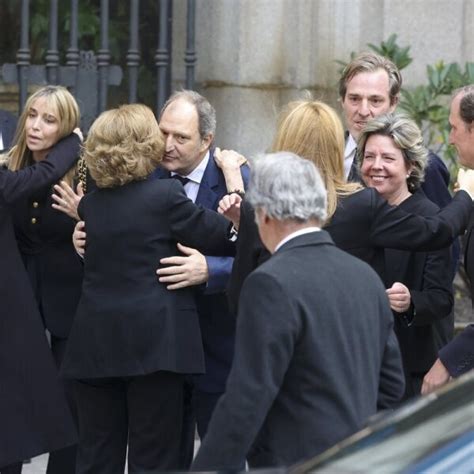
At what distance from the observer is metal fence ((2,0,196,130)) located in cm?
830

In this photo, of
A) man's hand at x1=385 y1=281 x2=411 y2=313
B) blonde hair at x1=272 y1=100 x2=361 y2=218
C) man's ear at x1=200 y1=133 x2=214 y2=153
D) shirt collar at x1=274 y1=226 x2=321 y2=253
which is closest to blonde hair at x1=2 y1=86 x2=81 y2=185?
man's ear at x1=200 y1=133 x2=214 y2=153

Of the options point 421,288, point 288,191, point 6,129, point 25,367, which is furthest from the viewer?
point 6,129

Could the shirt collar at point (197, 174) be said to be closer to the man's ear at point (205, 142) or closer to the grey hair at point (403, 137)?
the man's ear at point (205, 142)

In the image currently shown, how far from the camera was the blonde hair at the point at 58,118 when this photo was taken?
668cm

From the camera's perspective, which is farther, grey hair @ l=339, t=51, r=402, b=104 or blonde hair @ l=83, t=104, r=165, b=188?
grey hair @ l=339, t=51, r=402, b=104

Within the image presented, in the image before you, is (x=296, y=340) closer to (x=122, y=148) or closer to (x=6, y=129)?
(x=122, y=148)

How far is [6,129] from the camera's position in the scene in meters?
7.26

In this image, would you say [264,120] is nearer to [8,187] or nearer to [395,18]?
[395,18]

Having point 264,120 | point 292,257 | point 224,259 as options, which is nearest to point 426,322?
point 224,259

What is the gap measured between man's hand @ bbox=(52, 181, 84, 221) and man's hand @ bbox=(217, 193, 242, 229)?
0.72 m

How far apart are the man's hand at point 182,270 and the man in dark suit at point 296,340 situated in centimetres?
123

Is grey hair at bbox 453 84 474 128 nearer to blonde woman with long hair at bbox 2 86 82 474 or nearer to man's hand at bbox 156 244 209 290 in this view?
man's hand at bbox 156 244 209 290

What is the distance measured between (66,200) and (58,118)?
399mm

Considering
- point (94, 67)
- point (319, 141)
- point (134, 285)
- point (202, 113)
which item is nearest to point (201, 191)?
point (202, 113)
